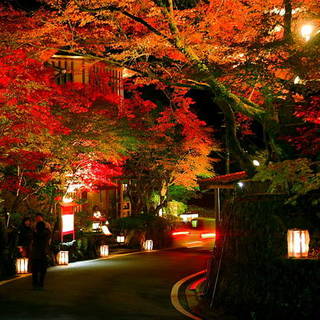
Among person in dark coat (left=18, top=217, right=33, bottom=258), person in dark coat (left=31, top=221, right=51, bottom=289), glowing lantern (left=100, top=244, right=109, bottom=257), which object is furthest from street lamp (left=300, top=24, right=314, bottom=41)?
glowing lantern (left=100, top=244, right=109, bottom=257)

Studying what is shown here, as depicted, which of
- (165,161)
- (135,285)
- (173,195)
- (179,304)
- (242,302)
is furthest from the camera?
(173,195)

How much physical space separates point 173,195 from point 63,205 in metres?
18.9

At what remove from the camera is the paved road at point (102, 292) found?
11406 millimetres

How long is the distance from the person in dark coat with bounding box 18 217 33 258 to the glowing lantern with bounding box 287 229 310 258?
34.2 feet

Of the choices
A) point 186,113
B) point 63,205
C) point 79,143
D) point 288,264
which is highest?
point 186,113

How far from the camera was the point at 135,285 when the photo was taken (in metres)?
15.5

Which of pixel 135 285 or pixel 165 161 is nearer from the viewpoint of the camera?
pixel 135 285

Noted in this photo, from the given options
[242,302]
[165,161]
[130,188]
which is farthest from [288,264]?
[130,188]

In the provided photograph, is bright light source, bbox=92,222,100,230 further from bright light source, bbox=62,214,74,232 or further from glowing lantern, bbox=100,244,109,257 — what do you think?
bright light source, bbox=62,214,74,232

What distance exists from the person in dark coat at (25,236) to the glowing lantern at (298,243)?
1042cm

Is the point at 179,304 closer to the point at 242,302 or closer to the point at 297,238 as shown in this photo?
the point at 242,302

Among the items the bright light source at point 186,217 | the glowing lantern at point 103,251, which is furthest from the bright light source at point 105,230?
the bright light source at point 186,217

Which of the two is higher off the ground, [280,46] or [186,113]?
[186,113]

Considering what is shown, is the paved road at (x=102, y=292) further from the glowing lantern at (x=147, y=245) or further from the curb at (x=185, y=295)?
the glowing lantern at (x=147, y=245)
